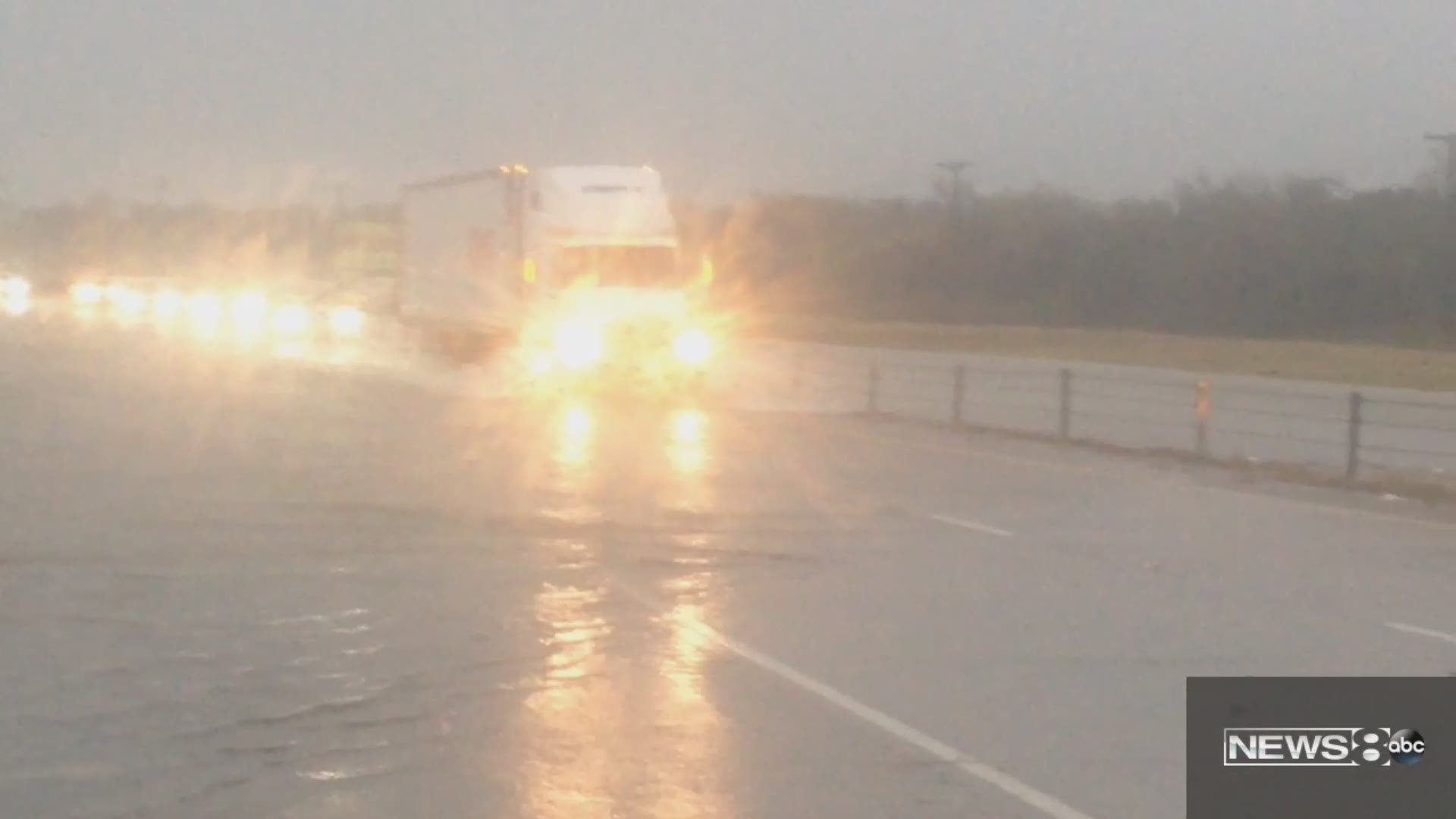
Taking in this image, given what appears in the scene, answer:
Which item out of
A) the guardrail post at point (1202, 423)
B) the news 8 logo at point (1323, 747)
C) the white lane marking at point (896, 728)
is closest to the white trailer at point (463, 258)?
the guardrail post at point (1202, 423)

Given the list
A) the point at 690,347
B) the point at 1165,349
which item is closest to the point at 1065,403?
the point at 690,347

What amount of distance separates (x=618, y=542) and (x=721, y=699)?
19.6ft

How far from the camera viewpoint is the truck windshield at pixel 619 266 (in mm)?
32969

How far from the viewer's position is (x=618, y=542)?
15.0 m

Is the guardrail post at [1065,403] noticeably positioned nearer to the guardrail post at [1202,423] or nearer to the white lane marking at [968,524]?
the guardrail post at [1202,423]

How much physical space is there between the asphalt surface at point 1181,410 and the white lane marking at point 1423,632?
948 centimetres

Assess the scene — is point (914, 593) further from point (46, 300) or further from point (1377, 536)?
point (46, 300)

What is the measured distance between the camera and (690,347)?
1329 inches

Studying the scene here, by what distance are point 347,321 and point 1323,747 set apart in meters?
63.4

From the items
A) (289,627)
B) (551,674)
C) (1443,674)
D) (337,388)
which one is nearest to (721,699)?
(551,674)

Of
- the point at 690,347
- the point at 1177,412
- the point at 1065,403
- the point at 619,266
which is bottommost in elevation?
the point at 1177,412

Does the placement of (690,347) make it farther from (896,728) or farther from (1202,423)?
(896,728)

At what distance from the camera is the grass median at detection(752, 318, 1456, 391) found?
173 feet
